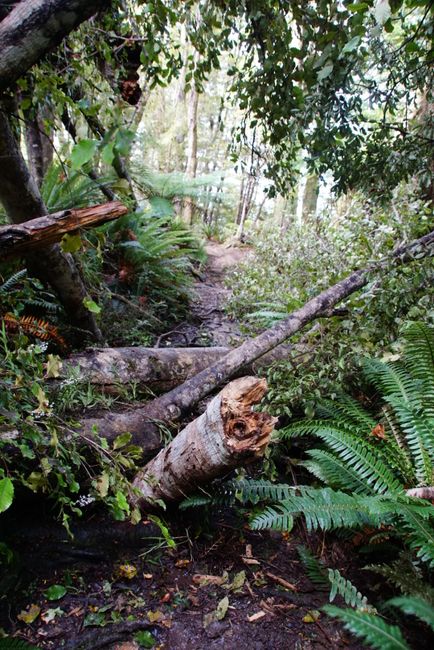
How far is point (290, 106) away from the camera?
2.18m

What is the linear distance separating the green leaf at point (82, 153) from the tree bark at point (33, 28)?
0.97 meters

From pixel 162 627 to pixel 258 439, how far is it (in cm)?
83

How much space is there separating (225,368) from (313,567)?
4.15 feet

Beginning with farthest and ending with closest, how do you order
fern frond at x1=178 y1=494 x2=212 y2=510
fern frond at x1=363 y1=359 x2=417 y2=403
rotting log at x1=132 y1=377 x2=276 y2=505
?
fern frond at x1=363 y1=359 x2=417 y2=403 → fern frond at x1=178 y1=494 x2=212 y2=510 → rotting log at x1=132 y1=377 x2=276 y2=505

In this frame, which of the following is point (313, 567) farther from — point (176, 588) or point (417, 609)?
point (417, 609)

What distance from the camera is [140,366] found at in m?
2.82

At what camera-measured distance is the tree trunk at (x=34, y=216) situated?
229 centimetres

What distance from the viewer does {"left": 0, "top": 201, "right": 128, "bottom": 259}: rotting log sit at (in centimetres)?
167

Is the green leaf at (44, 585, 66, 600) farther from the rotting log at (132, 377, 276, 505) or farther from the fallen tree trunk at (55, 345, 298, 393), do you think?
the fallen tree trunk at (55, 345, 298, 393)

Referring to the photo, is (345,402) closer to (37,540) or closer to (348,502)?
(348,502)

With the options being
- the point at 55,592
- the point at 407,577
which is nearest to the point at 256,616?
the point at 407,577

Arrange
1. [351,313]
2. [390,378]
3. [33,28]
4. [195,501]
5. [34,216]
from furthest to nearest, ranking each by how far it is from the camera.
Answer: [351,313] → [34,216] → [390,378] → [195,501] → [33,28]

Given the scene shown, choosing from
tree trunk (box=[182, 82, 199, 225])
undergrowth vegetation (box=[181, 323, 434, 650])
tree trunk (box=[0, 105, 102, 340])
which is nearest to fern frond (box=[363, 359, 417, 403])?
undergrowth vegetation (box=[181, 323, 434, 650])

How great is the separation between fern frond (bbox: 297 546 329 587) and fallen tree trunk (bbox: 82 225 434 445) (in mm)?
1026
